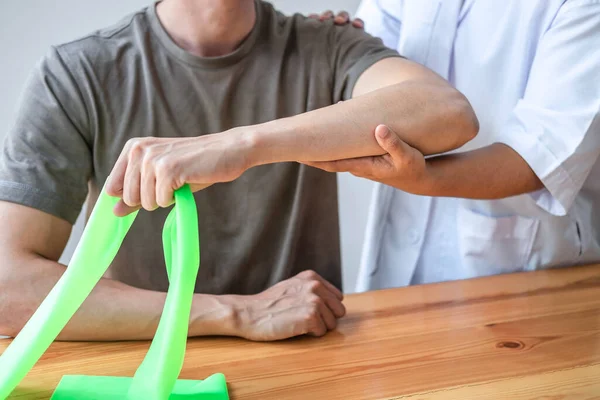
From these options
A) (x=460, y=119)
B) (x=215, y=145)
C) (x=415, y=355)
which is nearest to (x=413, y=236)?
(x=460, y=119)

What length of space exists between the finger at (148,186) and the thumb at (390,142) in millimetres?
318

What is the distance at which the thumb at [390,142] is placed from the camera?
0.92m

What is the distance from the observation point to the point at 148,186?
0.76 meters

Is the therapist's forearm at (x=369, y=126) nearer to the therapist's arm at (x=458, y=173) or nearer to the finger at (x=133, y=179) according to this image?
the therapist's arm at (x=458, y=173)

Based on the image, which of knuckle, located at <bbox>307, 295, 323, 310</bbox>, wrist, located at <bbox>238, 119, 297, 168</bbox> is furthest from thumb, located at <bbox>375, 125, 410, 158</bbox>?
knuckle, located at <bbox>307, 295, 323, 310</bbox>

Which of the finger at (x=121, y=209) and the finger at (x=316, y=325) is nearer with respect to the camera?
the finger at (x=121, y=209)

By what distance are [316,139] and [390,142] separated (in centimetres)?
10

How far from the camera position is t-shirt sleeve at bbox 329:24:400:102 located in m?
1.17

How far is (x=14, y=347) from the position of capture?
0.72 metres

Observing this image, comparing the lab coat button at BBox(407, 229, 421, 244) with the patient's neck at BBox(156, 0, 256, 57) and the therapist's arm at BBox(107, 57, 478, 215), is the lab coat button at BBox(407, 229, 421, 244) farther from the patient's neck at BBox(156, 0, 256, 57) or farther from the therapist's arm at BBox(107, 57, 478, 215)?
the patient's neck at BBox(156, 0, 256, 57)

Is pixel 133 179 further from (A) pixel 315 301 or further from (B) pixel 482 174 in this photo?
(B) pixel 482 174

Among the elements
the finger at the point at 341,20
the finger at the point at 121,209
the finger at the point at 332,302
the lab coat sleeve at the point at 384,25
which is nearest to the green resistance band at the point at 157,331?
the finger at the point at 121,209

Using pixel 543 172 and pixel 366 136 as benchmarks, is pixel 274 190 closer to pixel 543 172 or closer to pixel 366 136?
pixel 366 136

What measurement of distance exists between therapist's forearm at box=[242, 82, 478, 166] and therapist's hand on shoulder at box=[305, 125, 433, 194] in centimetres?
1
